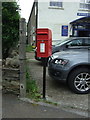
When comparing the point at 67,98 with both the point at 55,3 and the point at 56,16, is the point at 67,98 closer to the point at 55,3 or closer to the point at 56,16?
the point at 56,16

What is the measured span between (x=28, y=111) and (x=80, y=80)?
5.69 feet

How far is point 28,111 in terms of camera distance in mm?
3492

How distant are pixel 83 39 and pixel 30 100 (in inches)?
207

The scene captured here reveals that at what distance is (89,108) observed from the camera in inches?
146

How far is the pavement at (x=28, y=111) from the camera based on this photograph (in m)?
3.33

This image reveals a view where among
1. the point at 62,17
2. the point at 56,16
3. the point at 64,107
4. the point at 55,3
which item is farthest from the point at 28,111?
the point at 55,3

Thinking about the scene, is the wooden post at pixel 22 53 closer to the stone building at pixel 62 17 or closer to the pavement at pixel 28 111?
the pavement at pixel 28 111

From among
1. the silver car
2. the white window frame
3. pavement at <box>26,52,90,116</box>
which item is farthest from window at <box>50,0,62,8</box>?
the silver car

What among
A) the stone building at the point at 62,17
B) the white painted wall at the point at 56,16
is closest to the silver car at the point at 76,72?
Result: the stone building at the point at 62,17

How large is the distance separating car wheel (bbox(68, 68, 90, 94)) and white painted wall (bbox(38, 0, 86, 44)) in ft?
33.0

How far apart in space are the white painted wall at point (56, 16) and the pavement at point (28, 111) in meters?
10.9

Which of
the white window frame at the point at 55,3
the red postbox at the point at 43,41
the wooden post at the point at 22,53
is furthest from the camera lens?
the white window frame at the point at 55,3

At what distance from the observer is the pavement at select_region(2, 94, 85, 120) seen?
3326mm

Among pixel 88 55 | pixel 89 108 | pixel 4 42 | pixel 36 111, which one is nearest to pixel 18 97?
pixel 36 111
